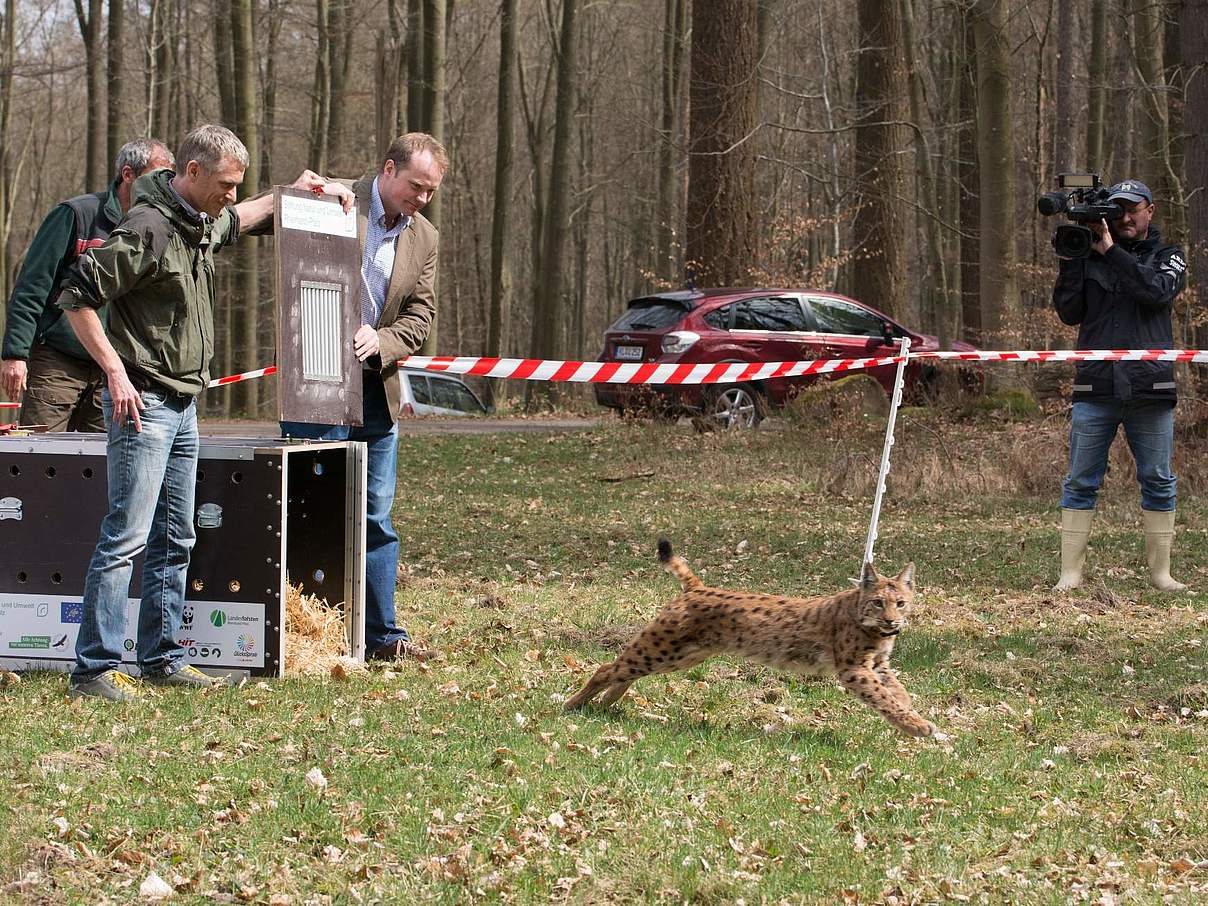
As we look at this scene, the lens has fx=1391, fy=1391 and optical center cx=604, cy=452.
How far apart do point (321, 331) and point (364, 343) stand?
21 centimetres

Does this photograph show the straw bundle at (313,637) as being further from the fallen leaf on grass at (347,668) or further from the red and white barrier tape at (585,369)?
the red and white barrier tape at (585,369)

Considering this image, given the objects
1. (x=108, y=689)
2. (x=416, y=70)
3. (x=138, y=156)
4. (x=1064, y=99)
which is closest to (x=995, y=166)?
(x=1064, y=99)

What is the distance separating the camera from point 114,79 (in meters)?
28.3

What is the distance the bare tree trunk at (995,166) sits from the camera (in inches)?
688

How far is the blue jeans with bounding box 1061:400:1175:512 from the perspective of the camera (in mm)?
8328

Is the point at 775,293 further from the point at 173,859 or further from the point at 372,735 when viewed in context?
the point at 173,859

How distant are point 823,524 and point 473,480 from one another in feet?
14.5

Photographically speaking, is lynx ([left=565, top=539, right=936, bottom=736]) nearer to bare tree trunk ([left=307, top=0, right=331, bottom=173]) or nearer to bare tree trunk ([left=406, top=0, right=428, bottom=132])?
bare tree trunk ([left=406, top=0, right=428, bottom=132])

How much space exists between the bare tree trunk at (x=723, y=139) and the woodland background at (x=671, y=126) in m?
0.03

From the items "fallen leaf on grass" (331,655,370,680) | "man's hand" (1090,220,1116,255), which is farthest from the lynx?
"man's hand" (1090,220,1116,255)

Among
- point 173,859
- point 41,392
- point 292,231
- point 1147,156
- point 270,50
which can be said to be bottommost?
point 173,859

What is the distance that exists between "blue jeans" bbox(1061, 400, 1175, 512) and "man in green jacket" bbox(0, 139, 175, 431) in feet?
17.8

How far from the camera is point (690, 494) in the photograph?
1344 cm

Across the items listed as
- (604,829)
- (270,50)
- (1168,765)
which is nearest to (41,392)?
(604,829)
